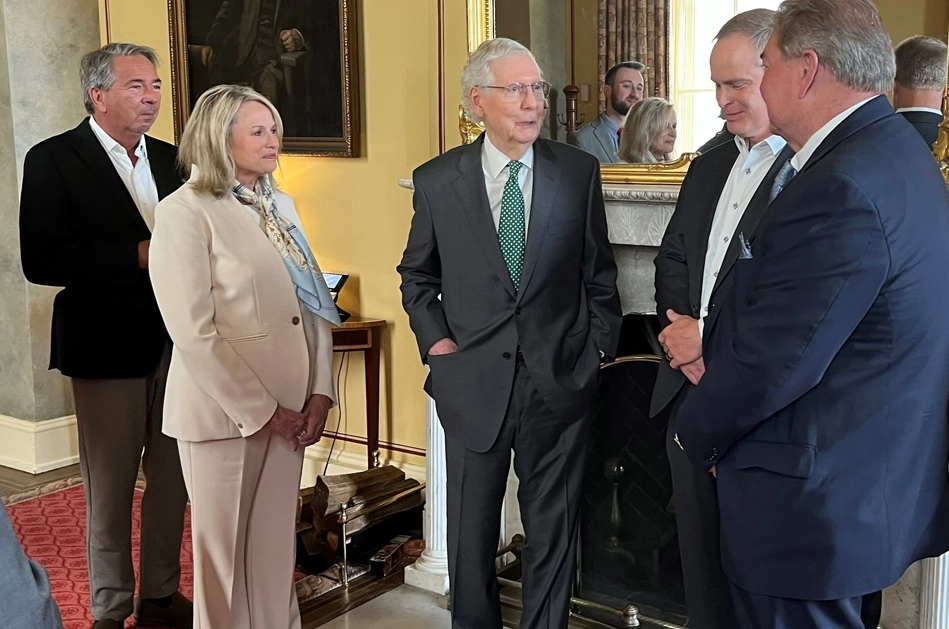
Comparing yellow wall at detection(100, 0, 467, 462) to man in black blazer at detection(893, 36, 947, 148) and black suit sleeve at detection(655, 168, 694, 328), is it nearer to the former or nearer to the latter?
black suit sleeve at detection(655, 168, 694, 328)

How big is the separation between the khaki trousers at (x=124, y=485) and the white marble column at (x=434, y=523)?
89 centimetres

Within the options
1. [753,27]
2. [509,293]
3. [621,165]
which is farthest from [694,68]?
[509,293]

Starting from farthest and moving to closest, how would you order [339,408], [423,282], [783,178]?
[339,408] → [423,282] → [783,178]

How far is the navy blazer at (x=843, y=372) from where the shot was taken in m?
1.68

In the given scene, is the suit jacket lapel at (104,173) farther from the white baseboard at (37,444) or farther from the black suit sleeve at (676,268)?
the white baseboard at (37,444)

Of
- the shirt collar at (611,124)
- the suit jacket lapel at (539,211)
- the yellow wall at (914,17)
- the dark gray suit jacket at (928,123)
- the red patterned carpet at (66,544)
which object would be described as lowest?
the red patterned carpet at (66,544)

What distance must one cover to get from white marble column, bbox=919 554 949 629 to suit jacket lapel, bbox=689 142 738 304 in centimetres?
99

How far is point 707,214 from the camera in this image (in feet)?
8.08

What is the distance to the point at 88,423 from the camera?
10.5ft

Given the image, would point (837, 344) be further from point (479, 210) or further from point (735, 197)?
point (479, 210)

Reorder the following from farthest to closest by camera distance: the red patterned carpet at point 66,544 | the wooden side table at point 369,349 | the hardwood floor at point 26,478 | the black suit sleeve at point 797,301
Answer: the hardwood floor at point 26,478 → the wooden side table at point 369,349 → the red patterned carpet at point 66,544 → the black suit sleeve at point 797,301

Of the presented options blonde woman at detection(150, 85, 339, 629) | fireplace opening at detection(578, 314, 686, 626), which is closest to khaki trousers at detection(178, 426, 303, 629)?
blonde woman at detection(150, 85, 339, 629)

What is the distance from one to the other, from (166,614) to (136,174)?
1.49m

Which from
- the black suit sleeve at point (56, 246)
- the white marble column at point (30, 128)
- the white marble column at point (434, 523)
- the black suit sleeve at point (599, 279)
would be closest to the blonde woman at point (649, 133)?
the black suit sleeve at point (599, 279)
